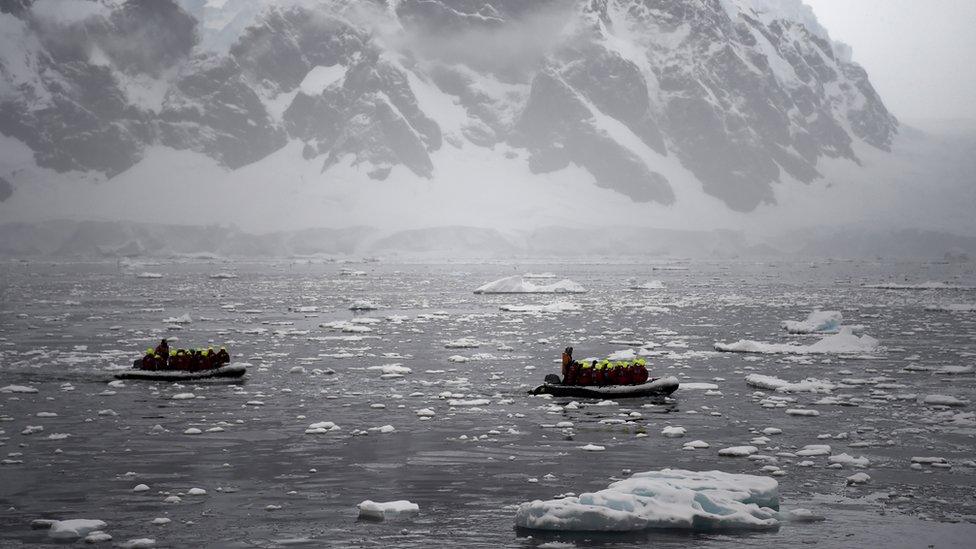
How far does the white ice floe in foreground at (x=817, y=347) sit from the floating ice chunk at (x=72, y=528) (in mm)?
35456

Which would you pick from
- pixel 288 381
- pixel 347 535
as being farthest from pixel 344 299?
pixel 347 535

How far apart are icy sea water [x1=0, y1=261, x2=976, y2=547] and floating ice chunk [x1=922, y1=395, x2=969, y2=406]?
1.93 feet

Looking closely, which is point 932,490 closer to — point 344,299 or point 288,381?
point 288,381

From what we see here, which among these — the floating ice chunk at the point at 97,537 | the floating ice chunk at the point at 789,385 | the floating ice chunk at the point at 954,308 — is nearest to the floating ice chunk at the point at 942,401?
the floating ice chunk at the point at 789,385

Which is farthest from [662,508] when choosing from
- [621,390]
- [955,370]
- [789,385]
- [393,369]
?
[955,370]

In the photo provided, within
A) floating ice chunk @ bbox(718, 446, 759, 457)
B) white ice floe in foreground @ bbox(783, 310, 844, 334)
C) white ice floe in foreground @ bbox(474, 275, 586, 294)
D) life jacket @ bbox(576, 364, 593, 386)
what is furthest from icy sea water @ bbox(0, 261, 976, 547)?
white ice floe in foreground @ bbox(474, 275, 586, 294)

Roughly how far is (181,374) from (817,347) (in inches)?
1133

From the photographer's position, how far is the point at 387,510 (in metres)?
18.0

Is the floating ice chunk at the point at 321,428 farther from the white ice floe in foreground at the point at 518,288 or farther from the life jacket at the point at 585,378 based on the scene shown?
the white ice floe in foreground at the point at 518,288

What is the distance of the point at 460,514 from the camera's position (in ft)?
58.7

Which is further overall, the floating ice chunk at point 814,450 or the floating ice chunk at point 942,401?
the floating ice chunk at point 942,401

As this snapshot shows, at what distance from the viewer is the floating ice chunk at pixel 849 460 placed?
22.0 m

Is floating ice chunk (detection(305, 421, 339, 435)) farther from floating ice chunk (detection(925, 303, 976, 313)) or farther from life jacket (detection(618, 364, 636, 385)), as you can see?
floating ice chunk (detection(925, 303, 976, 313))

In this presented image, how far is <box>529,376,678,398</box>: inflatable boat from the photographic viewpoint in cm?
3181
